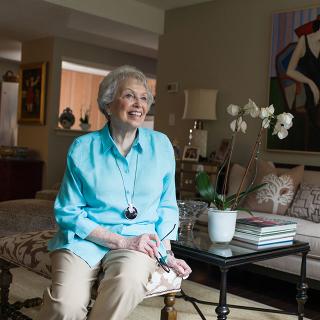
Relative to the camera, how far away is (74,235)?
1.68 meters

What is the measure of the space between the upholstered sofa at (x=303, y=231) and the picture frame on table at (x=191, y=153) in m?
1.08

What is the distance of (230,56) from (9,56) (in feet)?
16.1

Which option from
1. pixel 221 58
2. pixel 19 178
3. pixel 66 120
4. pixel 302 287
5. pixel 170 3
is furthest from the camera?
pixel 66 120

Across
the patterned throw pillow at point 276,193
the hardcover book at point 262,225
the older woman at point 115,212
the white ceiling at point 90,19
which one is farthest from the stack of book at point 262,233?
the white ceiling at point 90,19

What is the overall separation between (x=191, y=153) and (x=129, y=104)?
274cm

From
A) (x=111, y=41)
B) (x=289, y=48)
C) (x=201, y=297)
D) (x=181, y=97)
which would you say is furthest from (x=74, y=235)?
(x=111, y=41)

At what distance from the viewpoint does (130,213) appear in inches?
68.5

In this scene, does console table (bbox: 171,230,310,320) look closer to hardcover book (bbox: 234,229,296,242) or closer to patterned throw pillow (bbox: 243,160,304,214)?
hardcover book (bbox: 234,229,296,242)

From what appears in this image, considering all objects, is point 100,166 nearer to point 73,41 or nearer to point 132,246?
point 132,246

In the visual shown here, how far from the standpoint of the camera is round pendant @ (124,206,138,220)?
5.70 ft

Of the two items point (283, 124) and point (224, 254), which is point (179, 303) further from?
point (283, 124)

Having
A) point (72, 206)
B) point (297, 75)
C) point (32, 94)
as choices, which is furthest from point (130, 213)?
point (32, 94)

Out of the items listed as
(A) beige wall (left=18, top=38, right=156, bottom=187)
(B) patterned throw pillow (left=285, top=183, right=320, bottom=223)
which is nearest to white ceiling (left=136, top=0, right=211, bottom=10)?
(A) beige wall (left=18, top=38, right=156, bottom=187)

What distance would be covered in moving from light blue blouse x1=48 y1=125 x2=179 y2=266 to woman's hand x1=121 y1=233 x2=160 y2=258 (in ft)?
0.24
